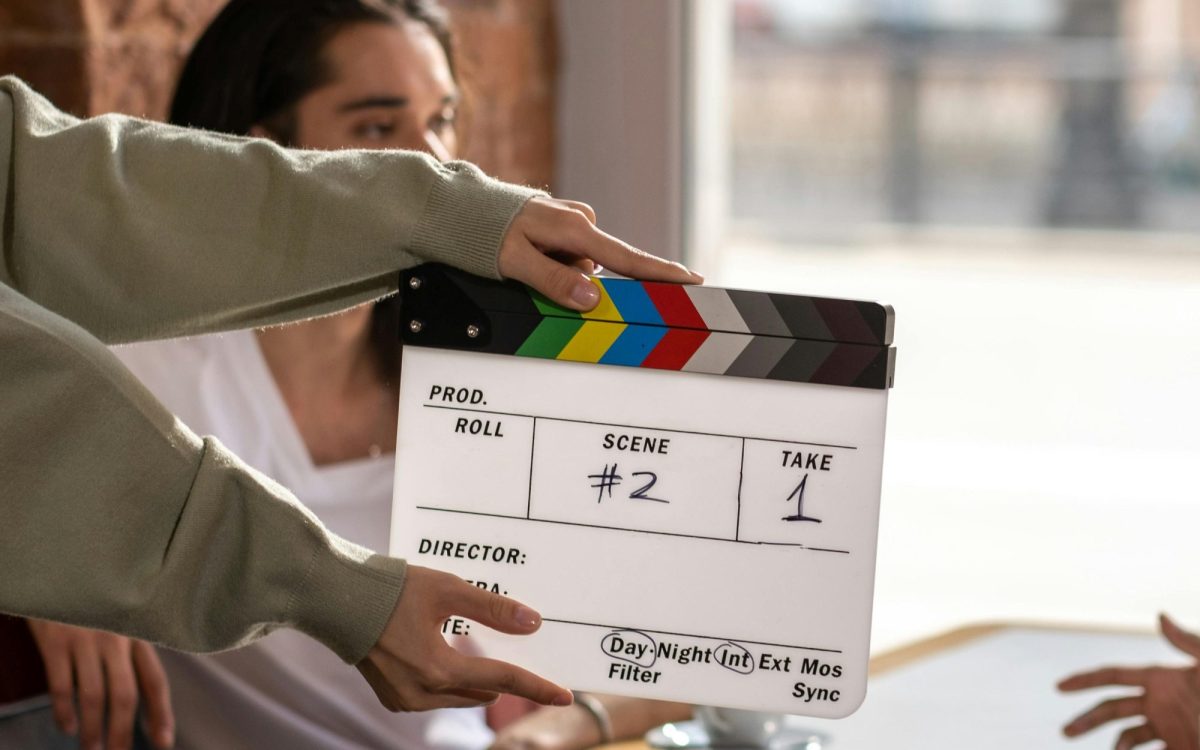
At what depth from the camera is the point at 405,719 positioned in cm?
133

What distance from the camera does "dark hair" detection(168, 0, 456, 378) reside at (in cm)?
144

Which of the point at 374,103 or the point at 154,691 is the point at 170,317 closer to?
the point at 154,691

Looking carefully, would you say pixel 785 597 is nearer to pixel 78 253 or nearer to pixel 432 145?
pixel 78 253

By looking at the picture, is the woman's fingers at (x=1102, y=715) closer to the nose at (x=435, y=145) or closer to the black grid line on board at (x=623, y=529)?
the black grid line on board at (x=623, y=529)

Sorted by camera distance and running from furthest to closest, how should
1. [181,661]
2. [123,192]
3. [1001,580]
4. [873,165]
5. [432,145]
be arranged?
[873,165]
[1001,580]
[432,145]
[181,661]
[123,192]

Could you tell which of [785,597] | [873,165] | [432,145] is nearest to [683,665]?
[785,597]

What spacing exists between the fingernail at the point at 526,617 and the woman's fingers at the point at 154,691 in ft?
1.66

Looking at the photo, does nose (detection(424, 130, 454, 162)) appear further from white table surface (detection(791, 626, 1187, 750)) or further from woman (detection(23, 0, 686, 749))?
white table surface (detection(791, 626, 1187, 750))

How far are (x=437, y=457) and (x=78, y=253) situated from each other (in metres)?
0.24

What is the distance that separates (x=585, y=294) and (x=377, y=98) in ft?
2.33

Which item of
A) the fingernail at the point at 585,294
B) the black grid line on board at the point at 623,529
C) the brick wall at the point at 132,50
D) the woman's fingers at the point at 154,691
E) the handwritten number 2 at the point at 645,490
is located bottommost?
the woman's fingers at the point at 154,691

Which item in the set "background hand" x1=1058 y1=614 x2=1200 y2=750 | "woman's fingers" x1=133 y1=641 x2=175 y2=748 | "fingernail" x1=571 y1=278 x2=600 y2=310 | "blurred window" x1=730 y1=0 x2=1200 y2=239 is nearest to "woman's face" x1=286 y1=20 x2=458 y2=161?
"woman's fingers" x1=133 y1=641 x2=175 y2=748

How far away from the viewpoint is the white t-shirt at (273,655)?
4.18 feet

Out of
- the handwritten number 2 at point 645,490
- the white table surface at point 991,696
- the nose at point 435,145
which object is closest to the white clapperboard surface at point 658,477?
the handwritten number 2 at point 645,490
